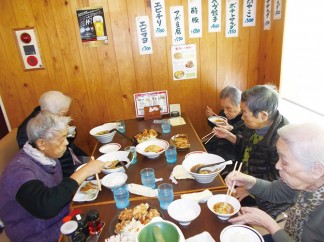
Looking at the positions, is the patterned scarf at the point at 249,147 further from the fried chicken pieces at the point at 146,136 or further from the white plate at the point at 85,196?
the white plate at the point at 85,196

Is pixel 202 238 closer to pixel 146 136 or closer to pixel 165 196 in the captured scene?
pixel 165 196

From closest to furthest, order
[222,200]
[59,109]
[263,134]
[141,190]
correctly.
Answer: [222,200], [141,190], [263,134], [59,109]

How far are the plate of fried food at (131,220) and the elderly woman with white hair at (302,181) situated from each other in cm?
39

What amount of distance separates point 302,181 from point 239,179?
0.35m

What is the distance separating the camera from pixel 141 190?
4.57 ft

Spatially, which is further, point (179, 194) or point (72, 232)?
point (179, 194)

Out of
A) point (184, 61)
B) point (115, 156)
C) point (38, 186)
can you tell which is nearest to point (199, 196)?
point (115, 156)

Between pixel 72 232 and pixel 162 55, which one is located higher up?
pixel 162 55

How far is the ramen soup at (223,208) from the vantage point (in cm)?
114

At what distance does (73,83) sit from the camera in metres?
2.71

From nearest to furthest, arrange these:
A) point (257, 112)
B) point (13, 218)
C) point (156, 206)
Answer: point (156, 206)
point (13, 218)
point (257, 112)

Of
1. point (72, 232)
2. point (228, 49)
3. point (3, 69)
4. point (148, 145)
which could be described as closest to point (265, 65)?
point (228, 49)

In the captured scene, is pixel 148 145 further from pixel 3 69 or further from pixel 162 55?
pixel 3 69

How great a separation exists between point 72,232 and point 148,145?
976 mm
